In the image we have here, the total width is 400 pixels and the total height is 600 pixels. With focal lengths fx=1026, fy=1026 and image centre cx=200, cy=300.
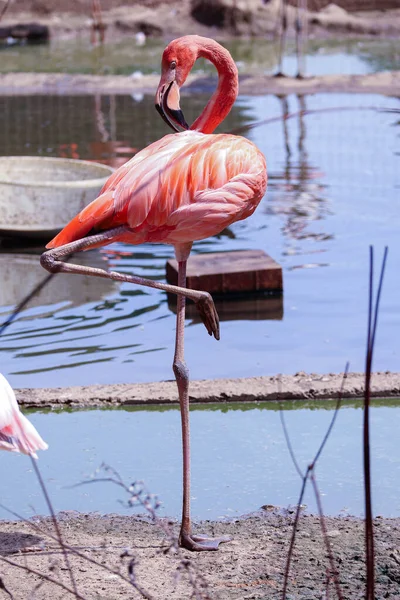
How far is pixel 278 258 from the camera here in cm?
702

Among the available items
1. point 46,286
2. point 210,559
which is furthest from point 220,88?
point 46,286

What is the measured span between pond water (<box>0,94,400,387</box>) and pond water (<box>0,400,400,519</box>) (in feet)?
1.82

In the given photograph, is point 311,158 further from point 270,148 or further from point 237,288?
point 237,288

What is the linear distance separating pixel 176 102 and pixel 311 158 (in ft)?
23.7

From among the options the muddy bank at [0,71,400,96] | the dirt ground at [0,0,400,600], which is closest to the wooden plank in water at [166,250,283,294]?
the dirt ground at [0,0,400,600]

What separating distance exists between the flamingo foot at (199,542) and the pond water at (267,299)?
143 cm

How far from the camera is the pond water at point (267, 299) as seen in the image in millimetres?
5195

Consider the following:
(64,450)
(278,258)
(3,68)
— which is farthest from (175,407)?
(3,68)

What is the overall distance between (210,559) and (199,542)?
101 millimetres

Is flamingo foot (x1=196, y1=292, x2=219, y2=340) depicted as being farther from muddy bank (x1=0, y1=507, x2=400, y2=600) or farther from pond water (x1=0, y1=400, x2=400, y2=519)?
pond water (x1=0, y1=400, x2=400, y2=519)

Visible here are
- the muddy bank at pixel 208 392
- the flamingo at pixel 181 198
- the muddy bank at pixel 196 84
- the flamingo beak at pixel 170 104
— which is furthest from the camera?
the muddy bank at pixel 196 84

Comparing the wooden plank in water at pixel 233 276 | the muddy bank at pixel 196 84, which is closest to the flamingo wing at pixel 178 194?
the wooden plank in water at pixel 233 276

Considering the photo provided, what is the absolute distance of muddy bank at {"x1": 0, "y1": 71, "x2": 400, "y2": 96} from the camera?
50.1ft

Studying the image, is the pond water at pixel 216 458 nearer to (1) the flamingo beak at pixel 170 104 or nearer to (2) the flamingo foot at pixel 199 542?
(2) the flamingo foot at pixel 199 542
